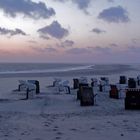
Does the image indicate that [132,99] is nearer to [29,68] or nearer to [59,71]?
[59,71]

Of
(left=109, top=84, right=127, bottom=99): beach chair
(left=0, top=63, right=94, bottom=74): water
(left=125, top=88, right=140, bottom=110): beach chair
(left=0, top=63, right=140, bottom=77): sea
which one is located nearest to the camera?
(left=125, top=88, right=140, bottom=110): beach chair

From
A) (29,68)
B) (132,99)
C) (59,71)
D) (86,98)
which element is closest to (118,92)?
(86,98)

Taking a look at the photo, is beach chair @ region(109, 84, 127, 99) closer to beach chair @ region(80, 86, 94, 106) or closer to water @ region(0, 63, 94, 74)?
beach chair @ region(80, 86, 94, 106)

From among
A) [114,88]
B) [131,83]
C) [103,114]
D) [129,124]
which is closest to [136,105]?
[103,114]

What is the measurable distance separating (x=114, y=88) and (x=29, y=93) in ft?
17.2

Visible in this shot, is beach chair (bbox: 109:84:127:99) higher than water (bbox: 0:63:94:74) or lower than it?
lower

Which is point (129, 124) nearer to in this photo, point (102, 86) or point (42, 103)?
point (42, 103)

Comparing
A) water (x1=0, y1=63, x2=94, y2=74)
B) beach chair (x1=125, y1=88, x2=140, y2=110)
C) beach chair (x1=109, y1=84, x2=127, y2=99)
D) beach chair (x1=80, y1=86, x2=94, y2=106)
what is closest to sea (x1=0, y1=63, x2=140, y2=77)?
water (x1=0, y1=63, x2=94, y2=74)

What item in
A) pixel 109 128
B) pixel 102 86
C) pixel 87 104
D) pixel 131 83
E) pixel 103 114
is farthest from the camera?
pixel 131 83

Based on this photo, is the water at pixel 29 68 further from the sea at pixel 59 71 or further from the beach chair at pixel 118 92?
the beach chair at pixel 118 92

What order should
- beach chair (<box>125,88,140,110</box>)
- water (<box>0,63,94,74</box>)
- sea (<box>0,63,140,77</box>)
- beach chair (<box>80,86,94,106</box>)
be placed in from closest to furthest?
beach chair (<box>125,88,140,110</box>)
beach chair (<box>80,86,94,106</box>)
sea (<box>0,63,140,77</box>)
water (<box>0,63,94,74</box>)

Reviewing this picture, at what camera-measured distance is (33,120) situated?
1426 centimetres

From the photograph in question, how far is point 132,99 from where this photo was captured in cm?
1772

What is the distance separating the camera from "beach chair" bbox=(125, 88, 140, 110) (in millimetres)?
17641
